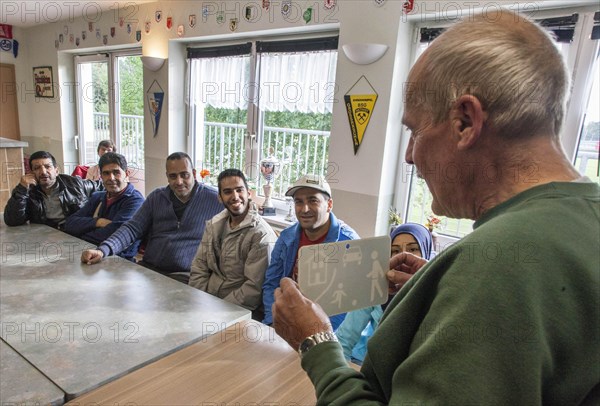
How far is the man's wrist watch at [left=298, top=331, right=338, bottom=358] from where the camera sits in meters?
0.65

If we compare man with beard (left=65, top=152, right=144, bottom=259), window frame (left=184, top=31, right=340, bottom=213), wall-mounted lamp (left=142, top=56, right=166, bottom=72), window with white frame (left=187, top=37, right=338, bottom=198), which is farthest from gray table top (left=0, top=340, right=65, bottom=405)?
wall-mounted lamp (left=142, top=56, right=166, bottom=72)

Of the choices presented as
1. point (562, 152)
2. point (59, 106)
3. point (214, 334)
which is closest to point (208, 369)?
point (214, 334)

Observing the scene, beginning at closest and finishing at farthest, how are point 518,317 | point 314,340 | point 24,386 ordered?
1. point 518,317
2. point 314,340
3. point 24,386

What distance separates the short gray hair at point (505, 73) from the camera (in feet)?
1.59

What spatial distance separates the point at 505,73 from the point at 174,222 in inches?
87.2

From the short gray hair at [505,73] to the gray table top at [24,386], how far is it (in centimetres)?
107

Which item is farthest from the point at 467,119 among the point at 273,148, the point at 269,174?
the point at 273,148

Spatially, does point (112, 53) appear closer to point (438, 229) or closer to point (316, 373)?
point (438, 229)

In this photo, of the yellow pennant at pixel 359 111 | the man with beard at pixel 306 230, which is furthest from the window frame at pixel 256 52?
the man with beard at pixel 306 230

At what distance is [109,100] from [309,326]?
538 centimetres

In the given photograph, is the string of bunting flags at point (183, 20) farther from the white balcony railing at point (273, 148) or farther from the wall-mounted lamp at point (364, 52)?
the white balcony railing at point (273, 148)

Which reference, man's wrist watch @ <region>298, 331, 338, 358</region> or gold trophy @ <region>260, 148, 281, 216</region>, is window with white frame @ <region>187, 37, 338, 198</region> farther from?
man's wrist watch @ <region>298, 331, 338, 358</region>

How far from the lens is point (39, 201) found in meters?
2.77

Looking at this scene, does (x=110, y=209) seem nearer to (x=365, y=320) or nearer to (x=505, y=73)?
(x=365, y=320)
